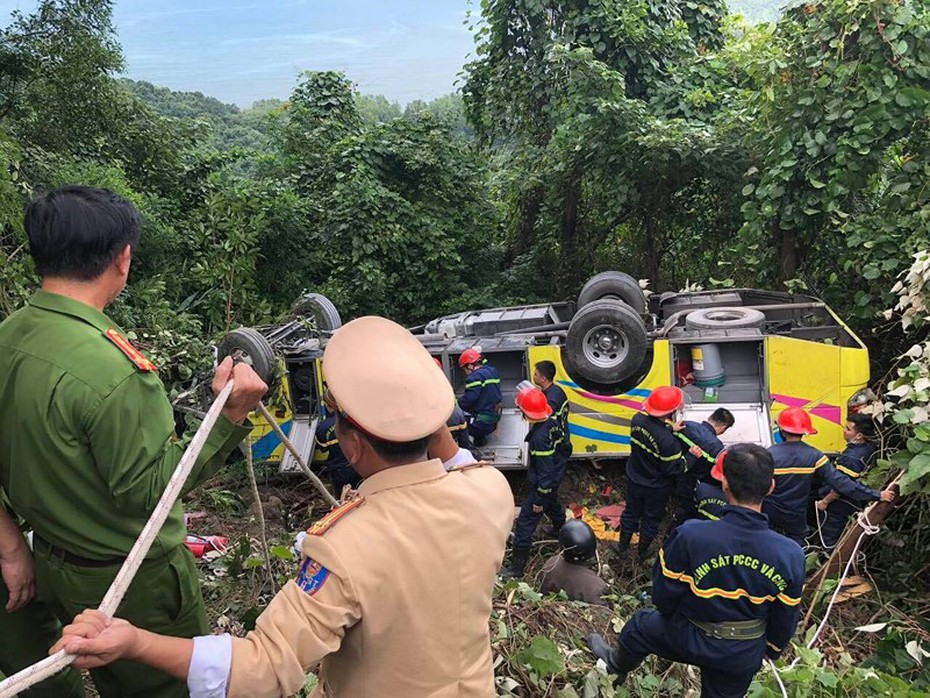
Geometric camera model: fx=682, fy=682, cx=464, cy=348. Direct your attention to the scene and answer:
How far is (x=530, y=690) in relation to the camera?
2619 millimetres

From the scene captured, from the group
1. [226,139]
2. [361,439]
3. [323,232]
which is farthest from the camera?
[226,139]

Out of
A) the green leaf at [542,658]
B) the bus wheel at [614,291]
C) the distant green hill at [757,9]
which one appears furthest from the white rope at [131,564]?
the distant green hill at [757,9]

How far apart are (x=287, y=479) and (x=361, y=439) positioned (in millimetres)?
5379

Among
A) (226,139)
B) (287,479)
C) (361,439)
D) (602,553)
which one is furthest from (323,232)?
(226,139)

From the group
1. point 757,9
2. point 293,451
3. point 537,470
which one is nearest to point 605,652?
point 537,470

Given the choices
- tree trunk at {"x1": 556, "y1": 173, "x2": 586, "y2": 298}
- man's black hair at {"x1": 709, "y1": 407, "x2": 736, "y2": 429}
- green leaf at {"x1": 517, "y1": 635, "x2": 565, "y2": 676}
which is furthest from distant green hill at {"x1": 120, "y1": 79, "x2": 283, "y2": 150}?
green leaf at {"x1": 517, "y1": 635, "x2": 565, "y2": 676}

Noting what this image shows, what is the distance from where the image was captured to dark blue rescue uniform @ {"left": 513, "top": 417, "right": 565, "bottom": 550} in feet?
16.9

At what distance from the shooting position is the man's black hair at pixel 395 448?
1.42m

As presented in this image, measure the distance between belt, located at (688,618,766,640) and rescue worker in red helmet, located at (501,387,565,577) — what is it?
7.86 feet

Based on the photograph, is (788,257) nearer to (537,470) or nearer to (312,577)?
(537,470)

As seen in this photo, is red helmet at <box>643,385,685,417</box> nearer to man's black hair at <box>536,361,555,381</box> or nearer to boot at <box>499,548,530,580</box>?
man's black hair at <box>536,361,555,381</box>

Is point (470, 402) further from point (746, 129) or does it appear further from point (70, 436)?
point (746, 129)

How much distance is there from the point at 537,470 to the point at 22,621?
369 cm

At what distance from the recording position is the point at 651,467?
16.4 ft
